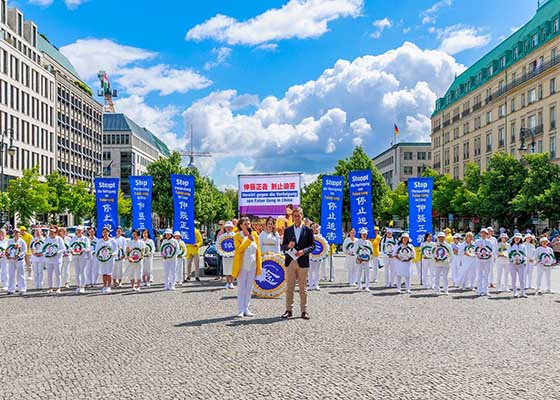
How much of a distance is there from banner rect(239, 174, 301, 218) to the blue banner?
1.93 metres

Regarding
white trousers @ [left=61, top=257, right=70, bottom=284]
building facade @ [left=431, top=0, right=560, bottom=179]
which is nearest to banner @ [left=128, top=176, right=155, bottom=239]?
white trousers @ [left=61, top=257, right=70, bottom=284]

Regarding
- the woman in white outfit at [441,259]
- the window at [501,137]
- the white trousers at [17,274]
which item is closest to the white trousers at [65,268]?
the white trousers at [17,274]

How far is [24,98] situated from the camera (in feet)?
224

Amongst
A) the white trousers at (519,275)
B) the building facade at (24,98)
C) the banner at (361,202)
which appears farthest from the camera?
the building facade at (24,98)

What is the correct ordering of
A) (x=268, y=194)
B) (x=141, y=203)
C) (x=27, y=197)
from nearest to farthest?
(x=141, y=203), (x=268, y=194), (x=27, y=197)

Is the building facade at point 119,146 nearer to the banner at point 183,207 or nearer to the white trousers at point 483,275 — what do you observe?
the banner at point 183,207

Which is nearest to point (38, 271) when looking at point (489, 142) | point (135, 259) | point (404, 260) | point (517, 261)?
point (135, 259)

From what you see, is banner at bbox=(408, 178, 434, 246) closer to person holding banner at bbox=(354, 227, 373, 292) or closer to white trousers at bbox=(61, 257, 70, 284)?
person holding banner at bbox=(354, 227, 373, 292)

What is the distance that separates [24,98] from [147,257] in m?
56.9

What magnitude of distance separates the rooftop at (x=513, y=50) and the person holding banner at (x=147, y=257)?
4906cm

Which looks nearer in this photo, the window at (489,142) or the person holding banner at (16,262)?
the person holding banner at (16,262)

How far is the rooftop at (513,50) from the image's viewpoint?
58.5 metres

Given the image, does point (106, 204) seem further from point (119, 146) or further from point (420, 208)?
point (119, 146)

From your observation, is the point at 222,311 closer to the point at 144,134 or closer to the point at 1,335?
the point at 1,335
